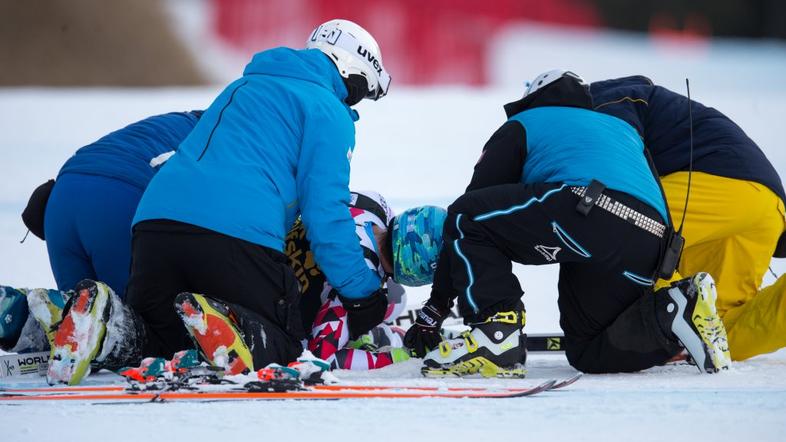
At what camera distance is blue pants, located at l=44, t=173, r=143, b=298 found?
370cm

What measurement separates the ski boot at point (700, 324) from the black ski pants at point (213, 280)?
120cm

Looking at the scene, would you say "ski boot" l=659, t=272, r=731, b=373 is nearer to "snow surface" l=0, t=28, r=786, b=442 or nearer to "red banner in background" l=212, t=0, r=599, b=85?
"snow surface" l=0, t=28, r=786, b=442

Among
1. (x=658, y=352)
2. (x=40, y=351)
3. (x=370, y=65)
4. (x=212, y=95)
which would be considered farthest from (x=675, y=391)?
(x=212, y=95)

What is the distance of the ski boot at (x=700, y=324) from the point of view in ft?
11.0

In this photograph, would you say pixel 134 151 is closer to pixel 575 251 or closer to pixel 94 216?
pixel 94 216

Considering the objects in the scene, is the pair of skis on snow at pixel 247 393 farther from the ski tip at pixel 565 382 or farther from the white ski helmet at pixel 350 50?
the white ski helmet at pixel 350 50

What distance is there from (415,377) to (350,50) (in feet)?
3.78

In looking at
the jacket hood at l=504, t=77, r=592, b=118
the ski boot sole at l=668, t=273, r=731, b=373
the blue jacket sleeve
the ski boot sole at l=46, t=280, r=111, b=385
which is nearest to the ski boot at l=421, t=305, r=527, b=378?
the blue jacket sleeve

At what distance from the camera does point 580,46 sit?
1427 cm

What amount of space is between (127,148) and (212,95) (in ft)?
20.1

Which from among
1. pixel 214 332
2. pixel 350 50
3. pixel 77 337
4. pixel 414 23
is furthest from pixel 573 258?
pixel 414 23

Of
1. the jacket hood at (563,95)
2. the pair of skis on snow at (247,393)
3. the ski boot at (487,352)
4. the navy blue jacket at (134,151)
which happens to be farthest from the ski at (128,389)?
the jacket hood at (563,95)

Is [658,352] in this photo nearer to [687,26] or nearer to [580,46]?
[580,46]

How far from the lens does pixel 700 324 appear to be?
3.36m
